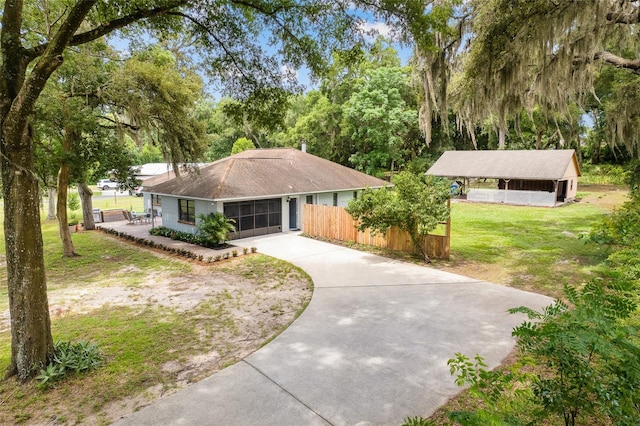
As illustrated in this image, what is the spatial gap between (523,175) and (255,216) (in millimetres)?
19320

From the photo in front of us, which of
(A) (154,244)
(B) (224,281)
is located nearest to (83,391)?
(B) (224,281)

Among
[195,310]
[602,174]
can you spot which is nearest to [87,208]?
[195,310]

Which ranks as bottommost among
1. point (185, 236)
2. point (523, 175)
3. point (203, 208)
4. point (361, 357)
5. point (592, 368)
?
point (361, 357)

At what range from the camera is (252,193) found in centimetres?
1605

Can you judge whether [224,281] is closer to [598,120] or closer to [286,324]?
[286,324]

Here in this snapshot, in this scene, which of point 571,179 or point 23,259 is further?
point 571,179

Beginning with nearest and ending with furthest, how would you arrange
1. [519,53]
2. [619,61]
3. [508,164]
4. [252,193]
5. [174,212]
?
[519,53], [619,61], [252,193], [174,212], [508,164]

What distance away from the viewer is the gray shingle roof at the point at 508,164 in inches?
977

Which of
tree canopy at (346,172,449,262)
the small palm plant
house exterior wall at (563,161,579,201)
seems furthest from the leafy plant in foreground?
house exterior wall at (563,161,579,201)

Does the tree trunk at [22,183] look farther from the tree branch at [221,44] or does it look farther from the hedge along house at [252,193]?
the hedge along house at [252,193]

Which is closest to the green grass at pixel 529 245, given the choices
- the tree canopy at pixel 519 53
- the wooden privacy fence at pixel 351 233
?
the wooden privacy fence at pixel 351 233

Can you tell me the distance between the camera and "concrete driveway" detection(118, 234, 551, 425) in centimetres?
459

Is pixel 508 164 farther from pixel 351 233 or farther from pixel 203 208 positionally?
pixel 203 208

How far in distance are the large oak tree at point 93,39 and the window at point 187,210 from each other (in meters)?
8.88
